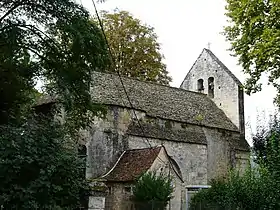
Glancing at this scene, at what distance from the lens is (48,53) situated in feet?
53.3

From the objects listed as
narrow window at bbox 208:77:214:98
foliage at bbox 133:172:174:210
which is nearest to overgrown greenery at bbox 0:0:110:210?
foliage at bbox 133:172:174:210

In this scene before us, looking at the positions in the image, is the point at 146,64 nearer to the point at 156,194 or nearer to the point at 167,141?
the point at 167,141

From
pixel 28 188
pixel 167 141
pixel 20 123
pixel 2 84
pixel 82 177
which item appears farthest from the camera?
pixel 167 141

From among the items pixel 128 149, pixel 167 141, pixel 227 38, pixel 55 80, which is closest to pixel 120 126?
pixel 128 149

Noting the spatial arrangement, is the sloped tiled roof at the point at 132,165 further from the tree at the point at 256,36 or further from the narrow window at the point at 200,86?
the narrow window at the point at 200,86

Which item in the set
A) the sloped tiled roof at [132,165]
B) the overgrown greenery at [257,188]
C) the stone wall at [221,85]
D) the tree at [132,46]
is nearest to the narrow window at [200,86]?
the stone wall at [221,85]

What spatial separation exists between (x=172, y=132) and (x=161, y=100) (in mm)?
2926

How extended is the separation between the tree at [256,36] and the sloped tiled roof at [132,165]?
223 inches

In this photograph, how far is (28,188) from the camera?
35.7 feet

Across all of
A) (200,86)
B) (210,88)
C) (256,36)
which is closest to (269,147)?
(256,36)

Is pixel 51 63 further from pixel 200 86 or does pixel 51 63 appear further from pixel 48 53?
pixel 200 86

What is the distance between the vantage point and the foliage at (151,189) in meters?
19.1

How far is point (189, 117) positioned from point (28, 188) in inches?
785

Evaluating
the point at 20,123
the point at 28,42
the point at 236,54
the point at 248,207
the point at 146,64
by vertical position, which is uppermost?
the point at 146,64
